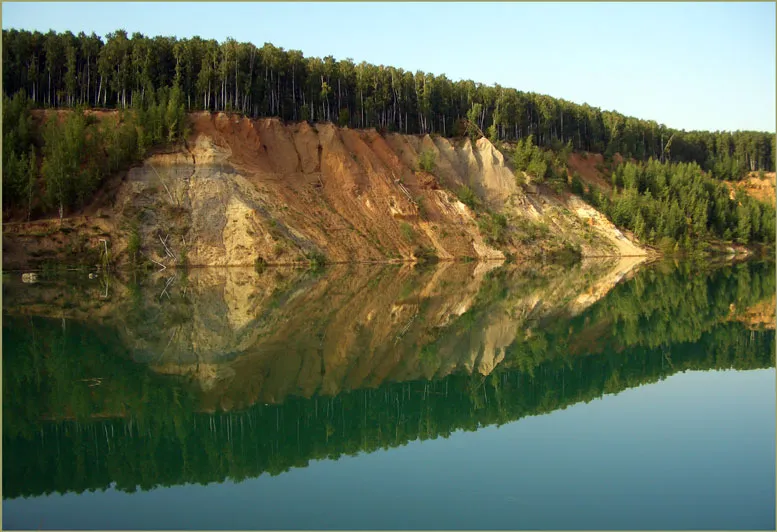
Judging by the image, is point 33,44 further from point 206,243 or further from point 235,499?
point 235,499

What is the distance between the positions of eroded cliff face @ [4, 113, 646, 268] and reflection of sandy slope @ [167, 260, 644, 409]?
1317 cm

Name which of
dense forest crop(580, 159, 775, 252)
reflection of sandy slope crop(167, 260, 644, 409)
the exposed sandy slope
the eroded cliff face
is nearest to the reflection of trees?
reflection of sandy slope crop(167, 260, 644, 409)

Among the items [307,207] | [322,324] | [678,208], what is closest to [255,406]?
[322,324]

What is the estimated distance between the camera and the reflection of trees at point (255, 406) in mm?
10719

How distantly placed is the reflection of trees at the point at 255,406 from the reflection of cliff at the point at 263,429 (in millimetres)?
27

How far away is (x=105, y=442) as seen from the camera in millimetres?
11609

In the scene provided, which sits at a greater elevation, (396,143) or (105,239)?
(396,143)

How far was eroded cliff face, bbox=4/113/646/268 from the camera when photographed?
46.6 meters

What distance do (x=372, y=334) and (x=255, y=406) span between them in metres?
8.21

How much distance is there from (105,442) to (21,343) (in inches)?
399

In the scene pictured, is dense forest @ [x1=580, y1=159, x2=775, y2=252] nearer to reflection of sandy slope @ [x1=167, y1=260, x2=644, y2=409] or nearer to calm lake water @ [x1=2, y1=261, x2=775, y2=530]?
reflection of sandy slope @ [x1=167, y1=260, x2=644, y2=409]

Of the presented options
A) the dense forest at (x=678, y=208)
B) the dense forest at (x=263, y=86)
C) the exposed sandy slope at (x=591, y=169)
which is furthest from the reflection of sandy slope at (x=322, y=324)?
the exposed sandy slope at (x=591, y=169)

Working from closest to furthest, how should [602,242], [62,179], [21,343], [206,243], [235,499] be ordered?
[235,499]
[21,343]
[62,179]
[206,243]
[602,242]

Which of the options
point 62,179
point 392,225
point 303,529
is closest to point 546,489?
point 303,529
